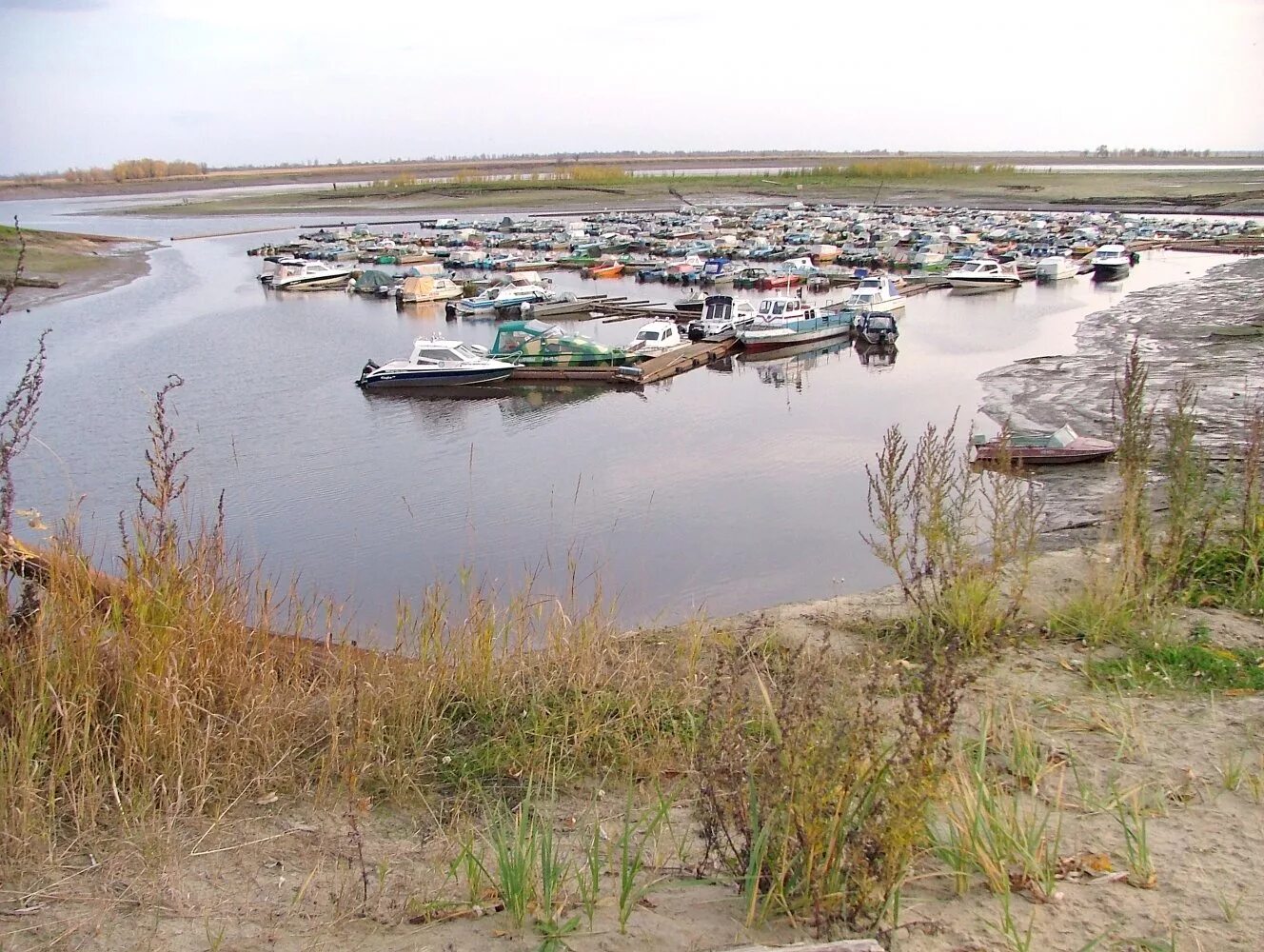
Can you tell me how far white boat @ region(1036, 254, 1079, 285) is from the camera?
4538 centimetres

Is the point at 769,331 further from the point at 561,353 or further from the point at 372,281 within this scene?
the point at 372,281

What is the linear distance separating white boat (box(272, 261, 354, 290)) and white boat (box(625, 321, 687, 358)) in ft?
77.0

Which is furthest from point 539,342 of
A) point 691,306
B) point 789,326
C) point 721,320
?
point 691,306

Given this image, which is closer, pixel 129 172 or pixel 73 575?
pixel 73 575

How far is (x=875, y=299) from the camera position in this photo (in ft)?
118

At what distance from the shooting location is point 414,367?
26.8m

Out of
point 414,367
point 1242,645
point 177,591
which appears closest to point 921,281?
point 414,367

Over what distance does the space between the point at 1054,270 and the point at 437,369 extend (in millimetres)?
31286

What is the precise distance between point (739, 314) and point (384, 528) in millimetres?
20366

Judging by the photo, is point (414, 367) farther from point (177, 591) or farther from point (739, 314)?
point (177, 591)

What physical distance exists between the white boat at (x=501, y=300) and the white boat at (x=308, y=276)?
36.6 feet

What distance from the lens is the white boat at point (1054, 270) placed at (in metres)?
45.4

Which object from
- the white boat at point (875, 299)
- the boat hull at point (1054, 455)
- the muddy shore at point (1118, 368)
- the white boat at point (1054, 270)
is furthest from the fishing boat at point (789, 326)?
the white boat at point (1054, 270)

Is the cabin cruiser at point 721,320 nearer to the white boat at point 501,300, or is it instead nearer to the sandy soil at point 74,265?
the white boat at point 501,300
